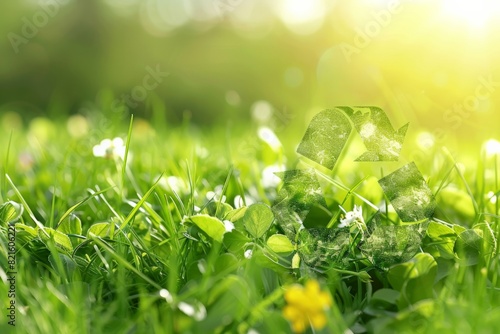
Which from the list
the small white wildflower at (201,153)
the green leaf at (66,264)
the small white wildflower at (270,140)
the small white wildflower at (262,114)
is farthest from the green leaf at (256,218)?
the small white wildflower at (262,114)

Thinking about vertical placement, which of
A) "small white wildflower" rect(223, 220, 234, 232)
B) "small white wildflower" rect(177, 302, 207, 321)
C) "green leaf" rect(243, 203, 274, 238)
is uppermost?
"green leaf" rect(243, 203, 274, 238)

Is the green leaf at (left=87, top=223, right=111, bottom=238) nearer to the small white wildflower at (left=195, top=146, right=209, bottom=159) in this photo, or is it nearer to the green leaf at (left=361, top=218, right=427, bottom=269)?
the green leaf at (left=361, top=218, right=427, bottom=269)

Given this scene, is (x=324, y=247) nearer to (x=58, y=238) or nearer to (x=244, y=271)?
(x=244, y=271)

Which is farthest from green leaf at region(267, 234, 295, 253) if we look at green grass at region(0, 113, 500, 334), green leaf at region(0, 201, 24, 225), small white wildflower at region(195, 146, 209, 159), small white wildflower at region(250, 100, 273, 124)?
small white wildflower at region(250, 100, 273, 124)

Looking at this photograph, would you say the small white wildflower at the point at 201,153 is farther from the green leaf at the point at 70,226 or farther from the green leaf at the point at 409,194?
the green leaf at the point at 409,194

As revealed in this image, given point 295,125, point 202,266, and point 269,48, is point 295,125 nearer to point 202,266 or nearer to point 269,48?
point 202,266

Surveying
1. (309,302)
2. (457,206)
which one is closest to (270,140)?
(457,206)
